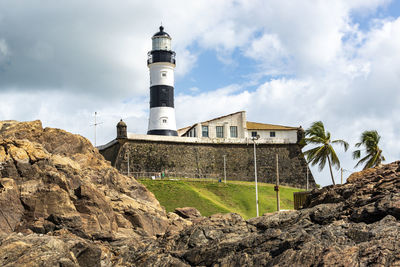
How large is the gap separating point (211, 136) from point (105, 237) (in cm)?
4280

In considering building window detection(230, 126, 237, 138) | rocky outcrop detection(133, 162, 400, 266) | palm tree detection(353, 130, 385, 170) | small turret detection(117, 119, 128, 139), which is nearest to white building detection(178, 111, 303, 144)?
building window detection(230, 126, 237, 138)

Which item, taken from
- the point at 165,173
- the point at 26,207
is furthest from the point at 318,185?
the point at 26,207

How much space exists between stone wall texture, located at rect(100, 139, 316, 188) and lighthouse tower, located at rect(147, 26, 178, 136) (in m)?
4.17

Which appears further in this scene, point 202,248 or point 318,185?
point 318,185

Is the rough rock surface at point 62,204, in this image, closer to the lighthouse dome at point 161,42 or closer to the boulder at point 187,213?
the boulder at point 187,213

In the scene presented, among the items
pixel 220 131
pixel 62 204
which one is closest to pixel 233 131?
pixel 220 131

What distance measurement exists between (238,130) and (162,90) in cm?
1106

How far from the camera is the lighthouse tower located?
66.8 metres

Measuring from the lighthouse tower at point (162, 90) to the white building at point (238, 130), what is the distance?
12.7 ft

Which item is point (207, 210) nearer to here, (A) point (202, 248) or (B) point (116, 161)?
(B) point (116, 161)

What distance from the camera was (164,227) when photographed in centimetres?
3222

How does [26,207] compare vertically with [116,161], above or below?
below

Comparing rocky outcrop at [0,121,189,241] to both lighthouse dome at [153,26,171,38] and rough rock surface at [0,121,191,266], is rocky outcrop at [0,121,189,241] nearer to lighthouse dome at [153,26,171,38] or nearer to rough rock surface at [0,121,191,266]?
rough rock surface at [0,121,191,266]

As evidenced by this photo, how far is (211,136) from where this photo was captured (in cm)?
6788
